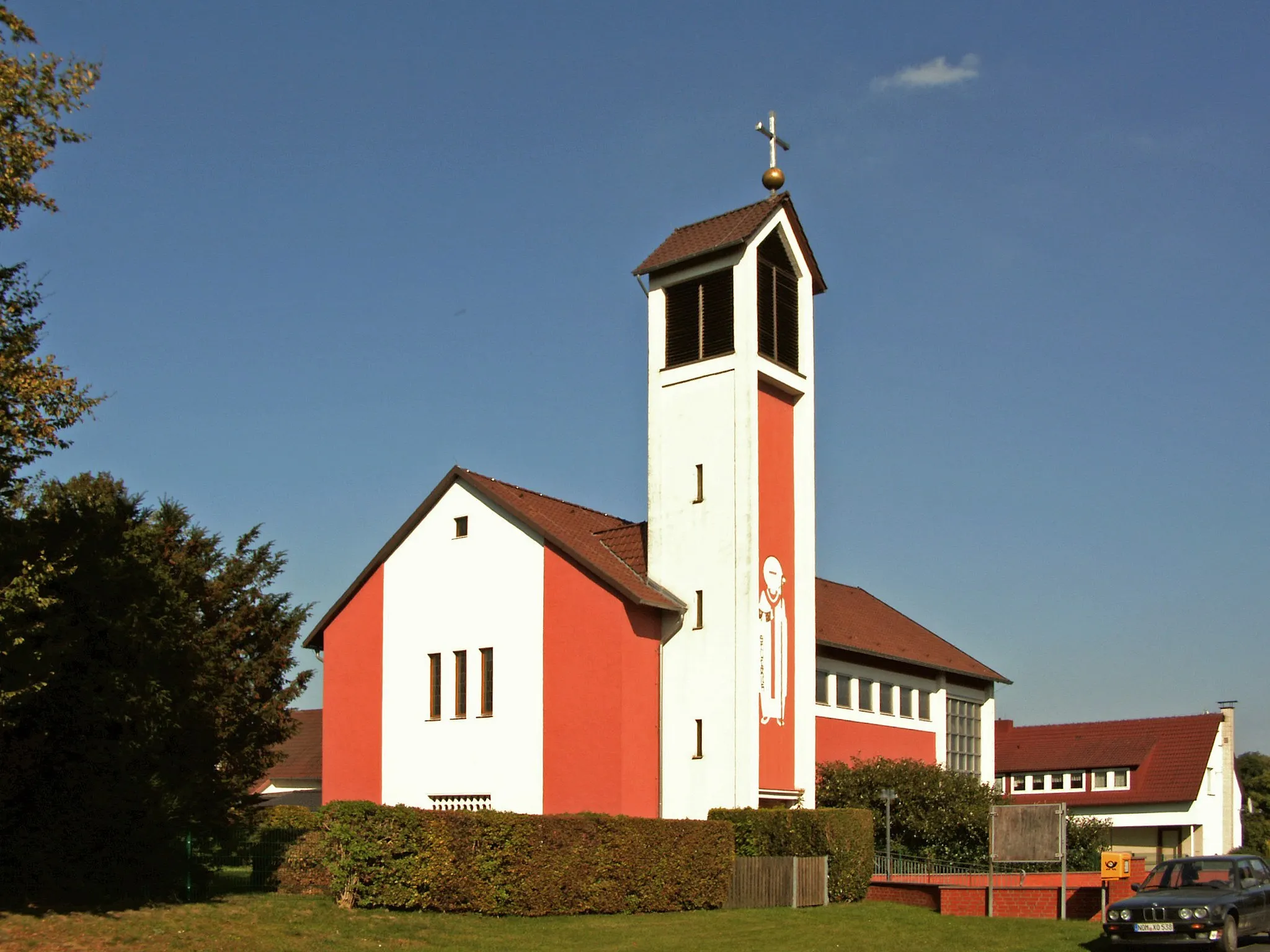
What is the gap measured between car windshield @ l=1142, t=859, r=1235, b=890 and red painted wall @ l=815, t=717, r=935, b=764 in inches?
683

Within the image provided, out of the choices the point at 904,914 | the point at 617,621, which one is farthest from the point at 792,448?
the point at 904,914

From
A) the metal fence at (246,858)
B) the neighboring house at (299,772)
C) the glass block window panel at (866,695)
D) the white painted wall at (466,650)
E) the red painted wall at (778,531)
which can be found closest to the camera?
the metal fence at (246,858)

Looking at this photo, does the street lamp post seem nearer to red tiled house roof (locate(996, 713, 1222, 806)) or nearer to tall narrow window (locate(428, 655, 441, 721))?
tall narrow window (locate(428, 655, 441, 721))

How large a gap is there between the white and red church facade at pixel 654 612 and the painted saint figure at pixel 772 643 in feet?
0.19

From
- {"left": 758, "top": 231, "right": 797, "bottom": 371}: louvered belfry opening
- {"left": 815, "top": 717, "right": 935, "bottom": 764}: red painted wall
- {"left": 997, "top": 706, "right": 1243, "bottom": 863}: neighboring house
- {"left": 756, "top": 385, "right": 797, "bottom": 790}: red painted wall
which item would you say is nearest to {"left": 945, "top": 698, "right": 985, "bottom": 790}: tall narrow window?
{"left": 815, "top": 717, "right": 935, "bottom": 764}: red painted wall

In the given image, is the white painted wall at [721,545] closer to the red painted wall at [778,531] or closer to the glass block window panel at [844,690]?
the red painted wall at [778,531]

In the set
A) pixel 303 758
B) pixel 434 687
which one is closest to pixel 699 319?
pixel 434 687

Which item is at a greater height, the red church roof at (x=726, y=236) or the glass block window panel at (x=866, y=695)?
the red church roof at (x=726, y=236)

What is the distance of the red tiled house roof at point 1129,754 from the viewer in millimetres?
58375

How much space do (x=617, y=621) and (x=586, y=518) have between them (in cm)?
614

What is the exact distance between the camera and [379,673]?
3794 cm

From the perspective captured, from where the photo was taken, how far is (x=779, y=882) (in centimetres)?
2781

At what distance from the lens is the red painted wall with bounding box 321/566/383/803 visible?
37.6m

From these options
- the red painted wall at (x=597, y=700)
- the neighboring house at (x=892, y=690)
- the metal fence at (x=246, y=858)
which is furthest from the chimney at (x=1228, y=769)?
the metal fence at (x=246, y=858)
